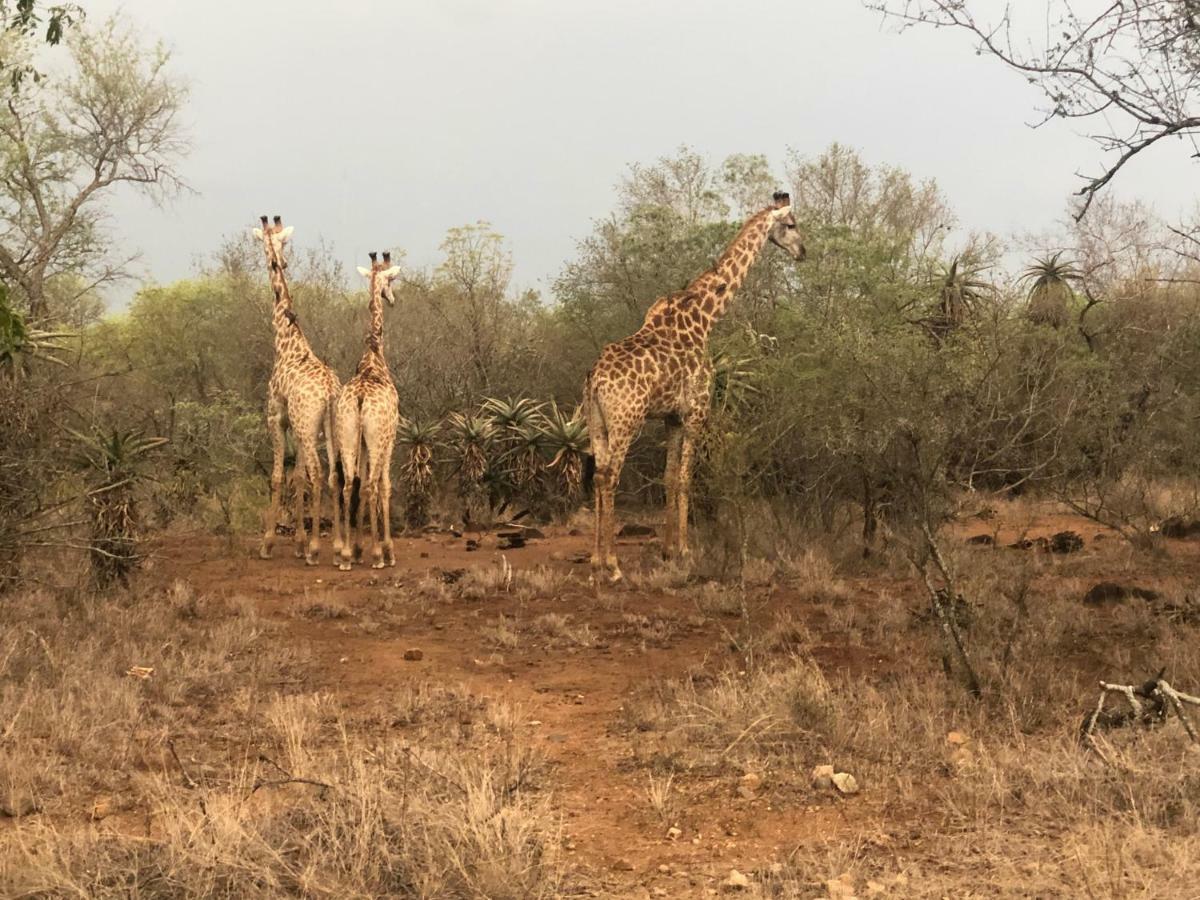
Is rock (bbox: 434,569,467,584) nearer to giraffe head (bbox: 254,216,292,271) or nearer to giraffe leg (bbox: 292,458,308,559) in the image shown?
giraffe leg (bbox: 292,458,308,559)

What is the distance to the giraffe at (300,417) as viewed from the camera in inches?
454

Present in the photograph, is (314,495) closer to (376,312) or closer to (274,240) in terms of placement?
(376,312)

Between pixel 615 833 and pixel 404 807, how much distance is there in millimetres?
937

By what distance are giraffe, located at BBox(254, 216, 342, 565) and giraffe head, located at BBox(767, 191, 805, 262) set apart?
16.6ft

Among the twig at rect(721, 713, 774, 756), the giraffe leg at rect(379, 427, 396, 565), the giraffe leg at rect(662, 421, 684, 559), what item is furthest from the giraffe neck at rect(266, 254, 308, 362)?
the twig at rect(721, 713, 774, 756)

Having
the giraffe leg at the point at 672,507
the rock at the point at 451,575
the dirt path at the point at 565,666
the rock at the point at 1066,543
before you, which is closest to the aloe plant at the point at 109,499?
the dirt path at the point at 565,666

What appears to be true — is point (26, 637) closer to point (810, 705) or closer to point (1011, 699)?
point (810, 705)

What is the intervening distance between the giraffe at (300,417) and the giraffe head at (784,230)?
5.06 m

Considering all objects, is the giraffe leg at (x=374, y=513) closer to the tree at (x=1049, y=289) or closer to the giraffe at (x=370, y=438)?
the giraffe at (x=370, y=438)

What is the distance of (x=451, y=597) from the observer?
9.89 m

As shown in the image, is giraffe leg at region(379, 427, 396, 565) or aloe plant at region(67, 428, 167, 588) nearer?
aloe plant at region(67, 428, 167, 588)

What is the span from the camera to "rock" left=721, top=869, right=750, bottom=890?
399 centimetres

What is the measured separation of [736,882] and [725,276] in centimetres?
852

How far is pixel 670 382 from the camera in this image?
11070mm
